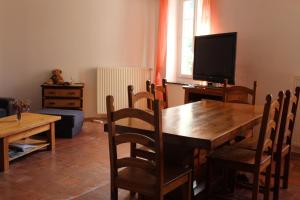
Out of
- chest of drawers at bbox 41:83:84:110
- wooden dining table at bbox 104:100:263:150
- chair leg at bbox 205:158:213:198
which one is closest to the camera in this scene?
wooden dining table at bbox 104:100:263:150

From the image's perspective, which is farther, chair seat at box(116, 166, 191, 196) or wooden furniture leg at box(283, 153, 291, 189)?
wooden furniture leg at box(283, 153, 291, 189)

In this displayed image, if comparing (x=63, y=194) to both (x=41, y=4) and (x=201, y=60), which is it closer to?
(x=201, y=60)

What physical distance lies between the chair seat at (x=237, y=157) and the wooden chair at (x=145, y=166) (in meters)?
0.35

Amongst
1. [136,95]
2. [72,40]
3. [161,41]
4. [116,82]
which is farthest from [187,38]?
[136,95]

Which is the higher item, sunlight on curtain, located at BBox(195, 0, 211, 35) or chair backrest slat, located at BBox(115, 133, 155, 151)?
sunlight on curtain, located at BBox(195, 0, 211, 35)

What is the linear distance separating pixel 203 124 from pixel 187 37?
3.58 meters

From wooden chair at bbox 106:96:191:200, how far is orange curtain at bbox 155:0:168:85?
3.74m

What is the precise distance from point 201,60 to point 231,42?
624 mm

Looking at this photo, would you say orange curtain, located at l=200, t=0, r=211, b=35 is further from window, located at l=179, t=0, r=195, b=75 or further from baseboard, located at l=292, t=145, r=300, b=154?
baseboard, located at l=292, t=145, r=300, b=154

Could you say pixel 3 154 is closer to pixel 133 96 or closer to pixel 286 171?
pixel 133 96

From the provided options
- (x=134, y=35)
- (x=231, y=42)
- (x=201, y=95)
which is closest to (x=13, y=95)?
(x=134, y=35)

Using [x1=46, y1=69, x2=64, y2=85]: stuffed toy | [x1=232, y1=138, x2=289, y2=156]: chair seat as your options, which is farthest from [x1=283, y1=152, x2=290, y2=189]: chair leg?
[x1=46, y1=69, x2=64, y2=85]: stuffed toy

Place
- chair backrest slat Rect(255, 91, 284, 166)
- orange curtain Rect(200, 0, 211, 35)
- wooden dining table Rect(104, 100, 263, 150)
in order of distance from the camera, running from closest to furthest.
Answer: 1. wooden dining table Rect(104, 100, 263, 150)
2. chair backrest slat Rect(255, 91, 284, 166)
3. orange curtain Rect(200, 0, 211, 35)

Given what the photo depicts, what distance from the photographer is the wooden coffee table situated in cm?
332
